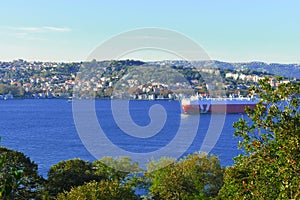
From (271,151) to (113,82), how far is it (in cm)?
5575

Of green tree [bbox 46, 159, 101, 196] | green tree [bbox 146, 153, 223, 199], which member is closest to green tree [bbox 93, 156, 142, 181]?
green tree [bbox 46, 159, 101, 196]

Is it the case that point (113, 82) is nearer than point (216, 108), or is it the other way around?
point (113, 82)

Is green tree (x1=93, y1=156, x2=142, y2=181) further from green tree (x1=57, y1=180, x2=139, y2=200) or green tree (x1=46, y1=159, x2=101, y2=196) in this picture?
green tree (x1=57, y1=180, x2=139, y2=200)

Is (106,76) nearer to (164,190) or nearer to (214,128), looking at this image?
(214,128)

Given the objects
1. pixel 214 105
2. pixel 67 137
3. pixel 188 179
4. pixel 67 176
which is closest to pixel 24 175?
pixel 67 176

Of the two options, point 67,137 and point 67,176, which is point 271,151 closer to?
point 67,176

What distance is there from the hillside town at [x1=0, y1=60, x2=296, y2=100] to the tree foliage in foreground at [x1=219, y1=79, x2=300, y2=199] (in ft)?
138

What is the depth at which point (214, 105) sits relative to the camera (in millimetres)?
70500

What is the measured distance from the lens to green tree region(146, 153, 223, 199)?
1480 cm

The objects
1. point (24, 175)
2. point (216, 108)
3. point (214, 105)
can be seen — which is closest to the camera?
point (24, 175)

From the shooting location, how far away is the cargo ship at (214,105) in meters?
68.2

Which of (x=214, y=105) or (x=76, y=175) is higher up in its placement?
(x=214, y=105)

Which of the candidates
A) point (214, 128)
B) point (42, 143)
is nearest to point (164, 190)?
point (42, 143)

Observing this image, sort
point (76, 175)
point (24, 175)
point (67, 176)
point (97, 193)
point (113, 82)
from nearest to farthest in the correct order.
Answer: point (97, 193), point (24, 175), point (67, 176), point (76, 175), point (113, 82)
